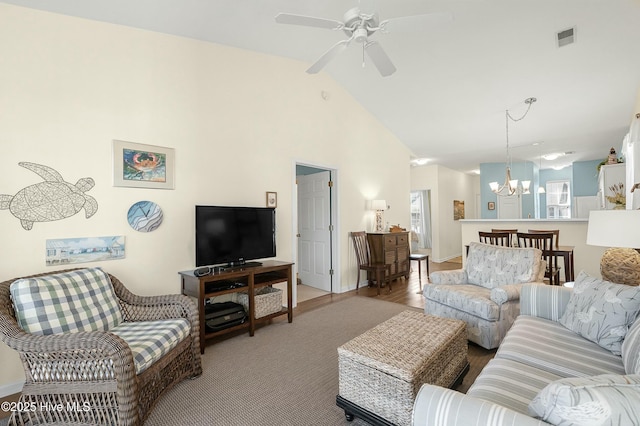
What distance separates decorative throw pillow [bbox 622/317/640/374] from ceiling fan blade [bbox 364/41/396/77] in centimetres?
232

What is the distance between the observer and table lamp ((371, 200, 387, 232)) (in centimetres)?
542

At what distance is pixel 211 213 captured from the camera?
3.14m

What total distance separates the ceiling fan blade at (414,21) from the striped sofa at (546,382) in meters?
2.04

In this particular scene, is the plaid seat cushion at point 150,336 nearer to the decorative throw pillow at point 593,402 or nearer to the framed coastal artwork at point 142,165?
the framed coastal artwork at point 142,165

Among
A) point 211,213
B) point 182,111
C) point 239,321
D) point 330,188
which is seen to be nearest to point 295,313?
point 239,321

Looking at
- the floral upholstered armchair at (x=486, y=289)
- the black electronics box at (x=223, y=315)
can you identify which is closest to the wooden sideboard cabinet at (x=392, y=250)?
the floral upholstered armchair at (x=486, y=289)

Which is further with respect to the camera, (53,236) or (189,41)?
(189,41)

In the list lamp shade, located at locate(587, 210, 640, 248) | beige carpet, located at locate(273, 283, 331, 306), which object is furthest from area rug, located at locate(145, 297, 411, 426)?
lamp shade, located at locate(587, 210, 640, 248)

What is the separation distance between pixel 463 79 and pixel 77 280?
195 inches

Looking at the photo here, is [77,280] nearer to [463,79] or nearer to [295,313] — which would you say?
[295,313]

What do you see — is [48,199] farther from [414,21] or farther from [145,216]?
[414,21]

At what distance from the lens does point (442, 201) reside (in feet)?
27.2

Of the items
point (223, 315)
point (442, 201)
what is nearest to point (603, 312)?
point (223, 315)

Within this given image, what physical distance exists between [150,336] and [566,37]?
4.92 meters
